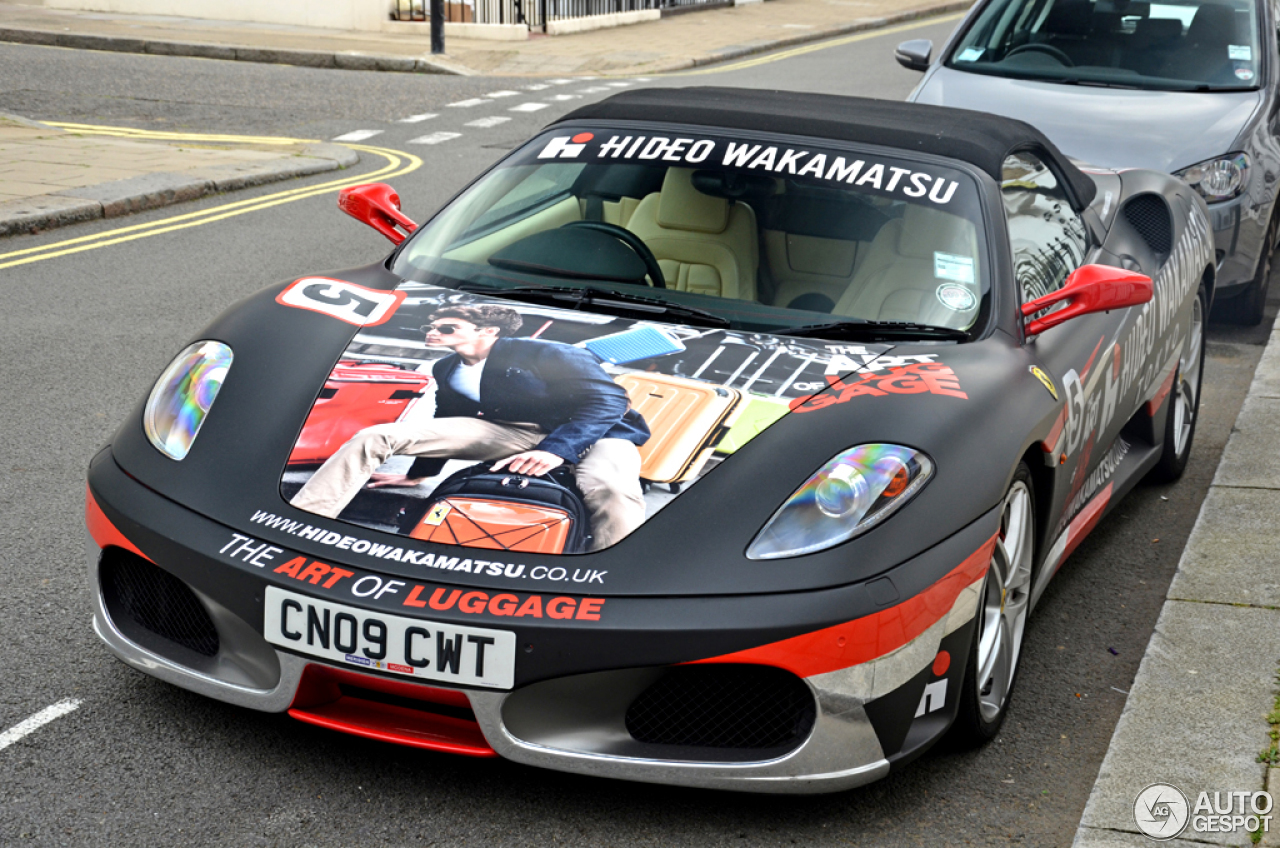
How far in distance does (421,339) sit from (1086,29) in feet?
19.3

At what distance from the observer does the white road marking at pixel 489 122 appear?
1449 cm

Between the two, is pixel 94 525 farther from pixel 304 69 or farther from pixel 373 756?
pixel 304 69

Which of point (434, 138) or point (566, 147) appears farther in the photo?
point (434, 138)

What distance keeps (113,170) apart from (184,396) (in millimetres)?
8136

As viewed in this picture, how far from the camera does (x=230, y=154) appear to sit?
39.0ft

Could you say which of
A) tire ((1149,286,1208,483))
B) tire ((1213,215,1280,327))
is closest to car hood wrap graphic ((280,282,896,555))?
tire ((1149,286,1208,483))

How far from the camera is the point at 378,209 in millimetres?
4465

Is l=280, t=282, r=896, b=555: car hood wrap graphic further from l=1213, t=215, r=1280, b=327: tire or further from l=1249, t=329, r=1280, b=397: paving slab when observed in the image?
l=1213, t=215, r=1280, b=327: tire

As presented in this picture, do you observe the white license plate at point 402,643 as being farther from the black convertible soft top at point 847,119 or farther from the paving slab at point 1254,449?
the paving slab at point 1254,449

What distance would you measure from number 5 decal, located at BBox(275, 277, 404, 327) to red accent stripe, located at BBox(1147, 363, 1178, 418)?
2.50 metres

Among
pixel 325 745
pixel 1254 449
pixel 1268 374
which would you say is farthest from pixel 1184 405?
pixel 325 745

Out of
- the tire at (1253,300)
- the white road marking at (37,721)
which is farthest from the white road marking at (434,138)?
the white road marking at (37,721)

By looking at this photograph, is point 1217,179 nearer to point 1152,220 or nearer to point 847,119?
point 1152,220

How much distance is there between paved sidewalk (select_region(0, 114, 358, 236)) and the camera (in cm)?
949
